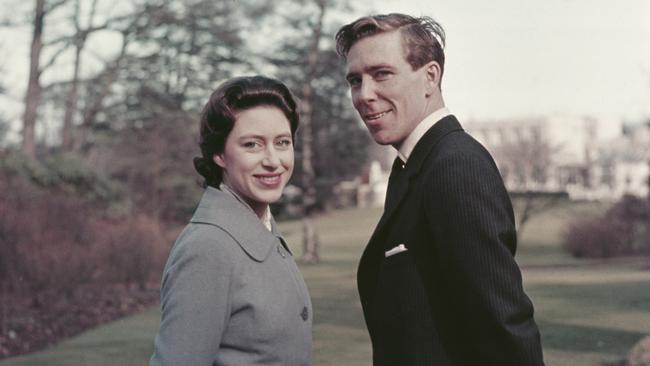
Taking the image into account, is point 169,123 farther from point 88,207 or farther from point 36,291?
point 36,291

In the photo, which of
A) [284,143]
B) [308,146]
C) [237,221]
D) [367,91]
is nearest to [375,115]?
[367,91]

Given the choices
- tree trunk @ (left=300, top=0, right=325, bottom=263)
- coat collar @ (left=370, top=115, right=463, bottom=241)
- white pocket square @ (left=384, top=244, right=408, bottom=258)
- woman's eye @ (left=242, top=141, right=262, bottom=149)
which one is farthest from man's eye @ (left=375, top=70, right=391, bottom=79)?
tree trunk @ (left=300, top=0, right=325, bottom=263)

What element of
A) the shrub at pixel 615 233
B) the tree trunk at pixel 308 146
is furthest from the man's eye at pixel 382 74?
the tree trunk at pixel 308 146

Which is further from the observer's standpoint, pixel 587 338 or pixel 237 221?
pixel 587 338

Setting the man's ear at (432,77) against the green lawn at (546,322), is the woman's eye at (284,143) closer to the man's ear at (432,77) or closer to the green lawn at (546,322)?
the man's ear at (432,77)

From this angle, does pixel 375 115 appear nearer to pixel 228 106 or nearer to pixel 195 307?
pixel 228 106

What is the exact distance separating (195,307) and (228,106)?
614mm

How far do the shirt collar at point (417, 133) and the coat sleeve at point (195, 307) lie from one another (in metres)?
0.64

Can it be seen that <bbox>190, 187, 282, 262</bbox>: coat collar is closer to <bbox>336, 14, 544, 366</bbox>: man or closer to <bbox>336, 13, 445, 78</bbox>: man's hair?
<bbox>336, 14, 544, 366</bbox>: man

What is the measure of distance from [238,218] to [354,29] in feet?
2.18

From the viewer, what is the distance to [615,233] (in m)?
27.6

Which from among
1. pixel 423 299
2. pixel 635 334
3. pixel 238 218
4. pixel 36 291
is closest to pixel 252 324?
pixel 238 218

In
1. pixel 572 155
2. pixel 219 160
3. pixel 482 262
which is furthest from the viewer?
pixel 572 155

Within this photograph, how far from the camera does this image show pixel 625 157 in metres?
89.8
